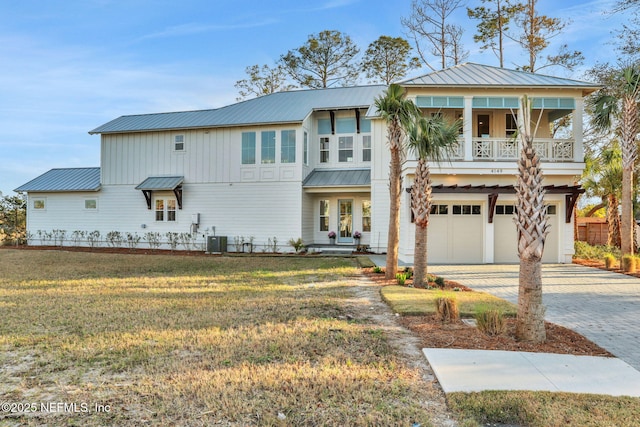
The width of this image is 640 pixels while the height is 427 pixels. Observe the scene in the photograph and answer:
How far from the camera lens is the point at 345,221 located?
20688mm

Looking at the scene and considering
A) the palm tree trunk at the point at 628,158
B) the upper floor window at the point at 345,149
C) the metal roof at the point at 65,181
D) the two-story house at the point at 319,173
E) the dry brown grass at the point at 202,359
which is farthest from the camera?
the metal roof at the point at 65,181

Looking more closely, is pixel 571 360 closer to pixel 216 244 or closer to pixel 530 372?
pixel 530 372

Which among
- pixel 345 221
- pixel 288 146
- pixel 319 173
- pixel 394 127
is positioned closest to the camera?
pixel 394 127

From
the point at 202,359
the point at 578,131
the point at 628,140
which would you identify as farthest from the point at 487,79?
the point at 202,359

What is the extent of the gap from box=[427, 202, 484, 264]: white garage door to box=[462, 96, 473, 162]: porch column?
199cm

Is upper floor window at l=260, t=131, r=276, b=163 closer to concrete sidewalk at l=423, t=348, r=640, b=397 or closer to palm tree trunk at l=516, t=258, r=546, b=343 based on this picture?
palm tree trunk at l=516, t=258, r=546, b=343

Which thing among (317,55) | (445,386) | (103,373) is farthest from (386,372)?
(317,55)

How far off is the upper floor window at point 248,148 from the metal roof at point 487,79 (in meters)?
8.45

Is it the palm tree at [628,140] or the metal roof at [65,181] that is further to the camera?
the metal roof at [65,181]

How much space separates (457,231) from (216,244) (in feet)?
38.0

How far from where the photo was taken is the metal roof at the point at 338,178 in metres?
19.1

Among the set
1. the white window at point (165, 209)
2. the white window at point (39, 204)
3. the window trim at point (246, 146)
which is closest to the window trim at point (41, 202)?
the white window at point (39, 204)

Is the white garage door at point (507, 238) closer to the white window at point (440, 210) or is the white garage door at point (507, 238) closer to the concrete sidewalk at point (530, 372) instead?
the white window at point (440, 210)

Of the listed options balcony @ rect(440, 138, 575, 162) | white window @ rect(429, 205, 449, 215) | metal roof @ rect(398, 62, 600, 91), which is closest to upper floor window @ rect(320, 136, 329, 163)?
metal roof @ rect(398, 62, 600, 91)
